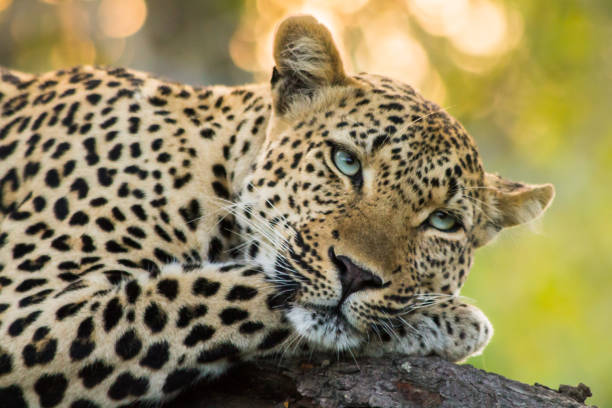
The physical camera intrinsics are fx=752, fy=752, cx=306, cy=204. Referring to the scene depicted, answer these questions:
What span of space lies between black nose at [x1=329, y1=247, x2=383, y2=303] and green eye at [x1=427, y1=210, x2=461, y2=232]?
35.9 inches

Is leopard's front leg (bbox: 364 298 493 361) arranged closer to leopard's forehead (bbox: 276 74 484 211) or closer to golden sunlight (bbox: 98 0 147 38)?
leopard's forehead (bbox: 276 74 484 211)

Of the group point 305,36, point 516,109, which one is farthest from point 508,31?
point 305,36

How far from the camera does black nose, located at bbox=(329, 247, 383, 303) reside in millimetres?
4617

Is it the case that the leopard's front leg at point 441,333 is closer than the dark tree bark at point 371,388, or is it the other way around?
the dark tree bark at point 371,388

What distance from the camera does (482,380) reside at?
4398mm

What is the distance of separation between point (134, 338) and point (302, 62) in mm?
2477

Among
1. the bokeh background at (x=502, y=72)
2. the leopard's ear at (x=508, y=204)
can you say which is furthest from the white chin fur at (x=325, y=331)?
the bokeh background at (x=502, y=72)

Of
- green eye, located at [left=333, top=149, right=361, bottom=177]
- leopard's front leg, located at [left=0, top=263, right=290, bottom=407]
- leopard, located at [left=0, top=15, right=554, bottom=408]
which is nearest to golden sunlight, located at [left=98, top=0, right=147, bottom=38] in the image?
leopard, located at [left=0, top=15, right=554, bottom=408]

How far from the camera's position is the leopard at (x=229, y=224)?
179 inches

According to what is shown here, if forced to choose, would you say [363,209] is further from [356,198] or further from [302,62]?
[302,62]

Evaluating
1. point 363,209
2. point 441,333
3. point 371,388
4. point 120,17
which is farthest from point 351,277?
point 120,17

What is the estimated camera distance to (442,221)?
543cm

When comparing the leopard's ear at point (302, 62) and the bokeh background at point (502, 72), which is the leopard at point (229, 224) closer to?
the leopard's ear at point (302, 62)

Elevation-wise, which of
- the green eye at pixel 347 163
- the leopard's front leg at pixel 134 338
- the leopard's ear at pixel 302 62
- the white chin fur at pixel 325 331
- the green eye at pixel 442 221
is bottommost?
the leopard's front leg at pixel 134 338
